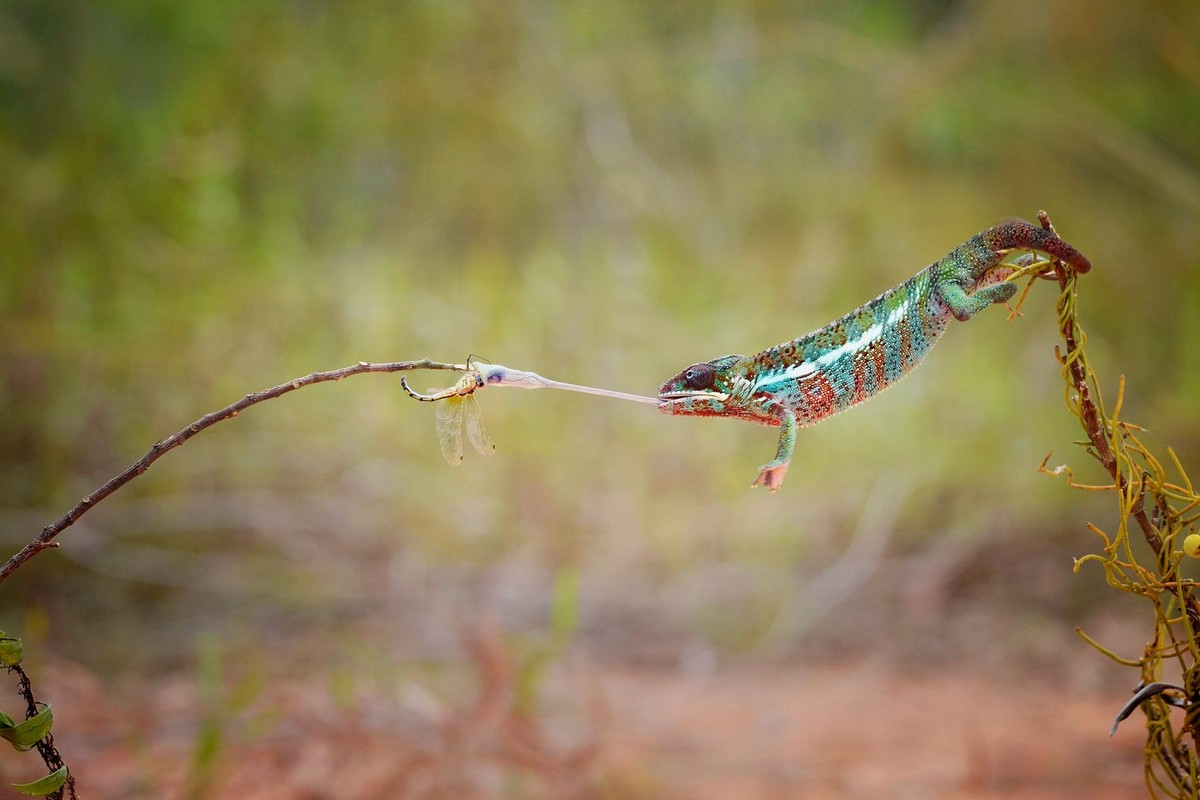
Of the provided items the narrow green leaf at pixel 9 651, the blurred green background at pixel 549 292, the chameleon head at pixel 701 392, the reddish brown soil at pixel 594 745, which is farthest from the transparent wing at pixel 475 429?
the blurred green background at pixel 549 292

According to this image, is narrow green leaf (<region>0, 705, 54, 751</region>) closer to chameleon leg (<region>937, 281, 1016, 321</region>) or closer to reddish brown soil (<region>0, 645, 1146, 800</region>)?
chameleon leg (<region>937, 281, 1016, 321</region>)

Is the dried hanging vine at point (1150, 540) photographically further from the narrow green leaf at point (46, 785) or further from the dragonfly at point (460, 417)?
the narrow green leaf at point (46, 785)

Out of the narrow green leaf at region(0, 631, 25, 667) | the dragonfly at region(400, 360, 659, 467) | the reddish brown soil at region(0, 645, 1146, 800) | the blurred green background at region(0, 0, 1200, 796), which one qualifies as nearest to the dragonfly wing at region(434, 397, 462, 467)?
the dragonfly at region(400, 360, 659, 467)

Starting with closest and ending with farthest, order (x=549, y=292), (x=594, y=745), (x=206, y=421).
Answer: (x=206, y=421), (x=594, y=745), (x=549, y=292)

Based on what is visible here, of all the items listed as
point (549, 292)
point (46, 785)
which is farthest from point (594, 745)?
point (549, 292)

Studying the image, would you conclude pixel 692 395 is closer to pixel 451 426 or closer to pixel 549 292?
pixel 451 426

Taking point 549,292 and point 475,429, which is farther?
point 549,292

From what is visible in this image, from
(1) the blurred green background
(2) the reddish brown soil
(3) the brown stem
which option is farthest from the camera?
(1) the blurred green background
